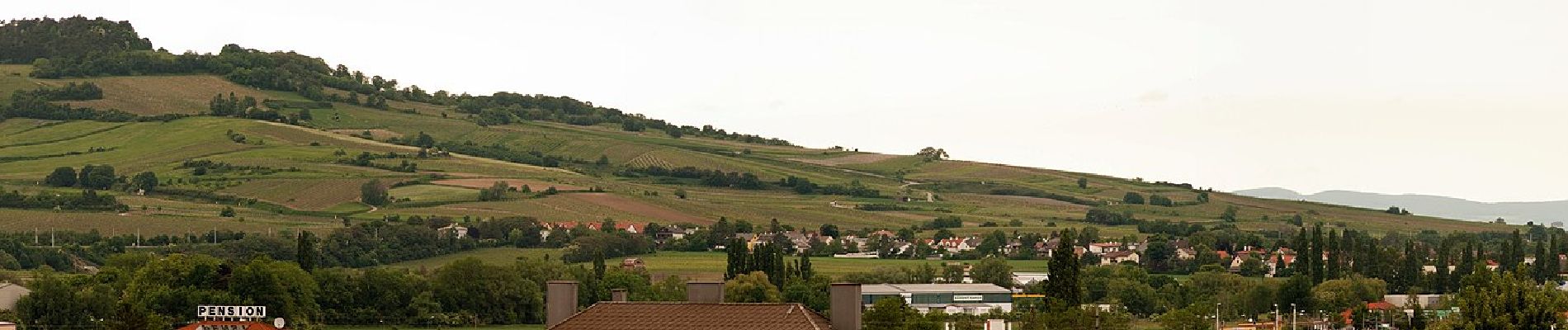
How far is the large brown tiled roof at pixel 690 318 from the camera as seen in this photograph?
2169 inches

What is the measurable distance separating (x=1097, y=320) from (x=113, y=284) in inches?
2153

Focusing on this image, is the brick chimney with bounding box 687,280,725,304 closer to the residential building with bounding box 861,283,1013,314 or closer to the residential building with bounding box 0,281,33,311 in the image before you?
the residential building with bounding box 0,281,33,311

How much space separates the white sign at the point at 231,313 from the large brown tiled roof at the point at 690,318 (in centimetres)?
4318

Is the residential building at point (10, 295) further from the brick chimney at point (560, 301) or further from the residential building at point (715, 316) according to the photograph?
the residential building at point (715, 316)

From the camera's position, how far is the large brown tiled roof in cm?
5509

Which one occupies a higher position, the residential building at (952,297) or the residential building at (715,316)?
the residential building at (715,316)

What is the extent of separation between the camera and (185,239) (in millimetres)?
178875

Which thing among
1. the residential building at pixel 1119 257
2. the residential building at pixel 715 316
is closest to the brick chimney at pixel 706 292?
the residential building at pixel 715 316

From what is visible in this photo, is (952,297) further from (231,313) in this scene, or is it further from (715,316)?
(715,316)

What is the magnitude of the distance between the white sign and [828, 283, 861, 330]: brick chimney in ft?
145

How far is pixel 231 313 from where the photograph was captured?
99.6m

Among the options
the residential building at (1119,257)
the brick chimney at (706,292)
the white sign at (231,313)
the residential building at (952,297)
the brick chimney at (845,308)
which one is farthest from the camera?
the residential building at (1119,257)

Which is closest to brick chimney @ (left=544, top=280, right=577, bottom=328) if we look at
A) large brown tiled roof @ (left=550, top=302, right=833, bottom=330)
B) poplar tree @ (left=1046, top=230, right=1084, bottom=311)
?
large brown tiled roof @ (left=550, top=302, right=833, bottom=330)

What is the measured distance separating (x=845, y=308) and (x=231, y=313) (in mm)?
48235
